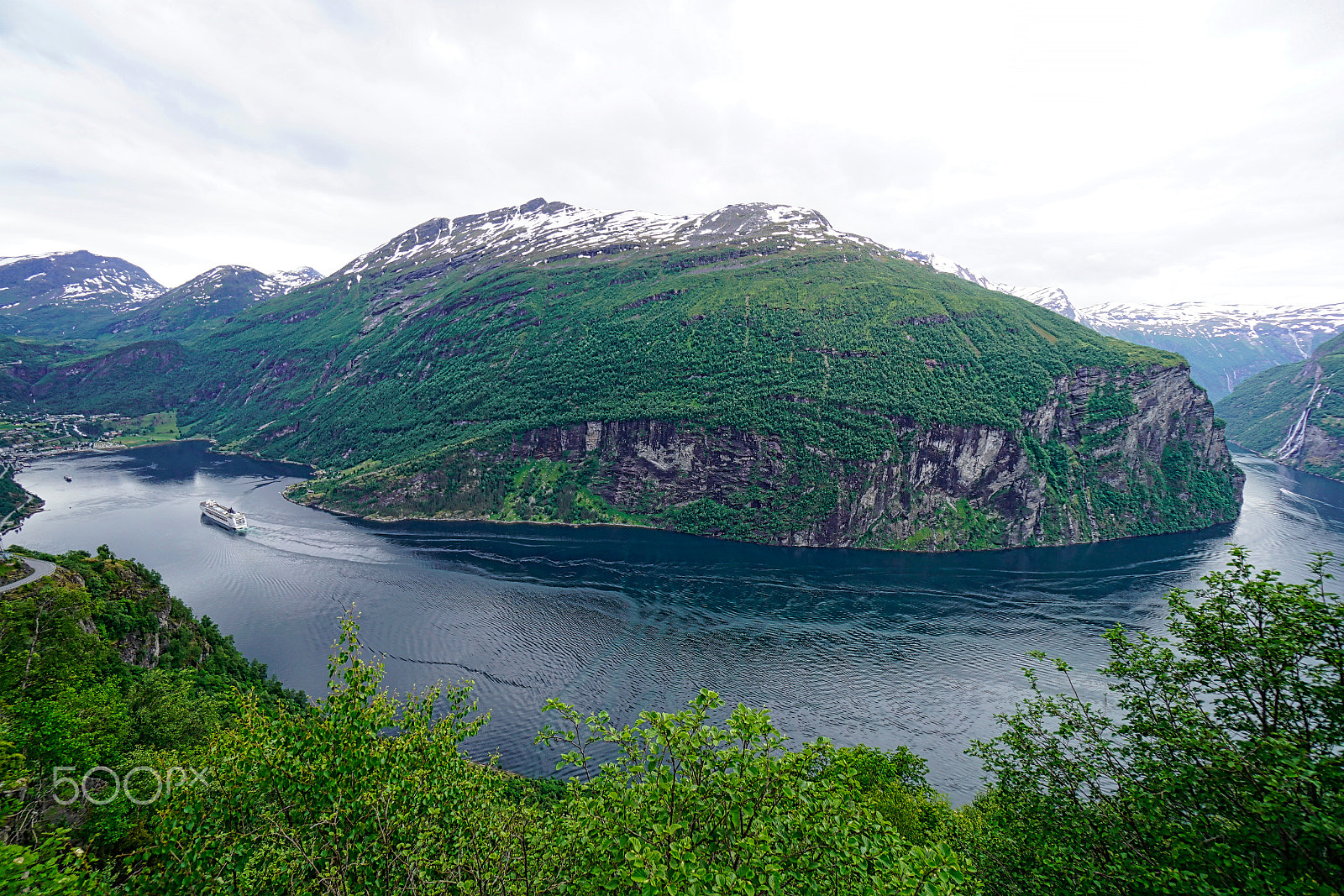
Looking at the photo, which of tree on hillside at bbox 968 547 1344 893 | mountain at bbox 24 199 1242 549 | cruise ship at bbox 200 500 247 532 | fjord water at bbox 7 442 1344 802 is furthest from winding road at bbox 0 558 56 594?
mountain at bbox 24 199 1242 549

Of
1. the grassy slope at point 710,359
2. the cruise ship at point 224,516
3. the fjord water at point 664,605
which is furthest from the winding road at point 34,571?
Result: the grassy slope at point 710,359

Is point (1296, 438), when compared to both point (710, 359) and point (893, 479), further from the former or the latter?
point (710, 359)

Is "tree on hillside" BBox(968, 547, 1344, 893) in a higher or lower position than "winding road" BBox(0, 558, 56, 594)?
higher

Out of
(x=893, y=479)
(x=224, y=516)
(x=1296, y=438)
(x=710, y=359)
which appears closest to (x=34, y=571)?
(x=224, y=516)

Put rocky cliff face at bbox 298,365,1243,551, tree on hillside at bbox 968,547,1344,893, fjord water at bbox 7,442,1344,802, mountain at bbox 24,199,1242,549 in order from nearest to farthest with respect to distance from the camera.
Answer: tree on hillside at bbox 968,547,1344,893, fjord water at bbox 7,442,1344,802, rocky cliff face at bbox 298,365,1243,551, mountain at bbox 24,199,1242,549

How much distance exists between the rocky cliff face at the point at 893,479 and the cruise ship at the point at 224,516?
1837 cm

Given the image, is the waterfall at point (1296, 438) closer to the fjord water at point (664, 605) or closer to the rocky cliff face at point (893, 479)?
the fjord water at point (664, 605)

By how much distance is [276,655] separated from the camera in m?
58.9

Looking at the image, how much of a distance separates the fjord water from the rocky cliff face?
20.0ft

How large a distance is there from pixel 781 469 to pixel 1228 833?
106004mm

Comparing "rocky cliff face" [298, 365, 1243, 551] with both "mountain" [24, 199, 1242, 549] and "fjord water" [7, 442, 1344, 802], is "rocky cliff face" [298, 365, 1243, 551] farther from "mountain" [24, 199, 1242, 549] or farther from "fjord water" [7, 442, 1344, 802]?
"fjord water" [7, 442, 1344, 802]

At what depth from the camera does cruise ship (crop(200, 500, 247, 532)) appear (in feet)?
330

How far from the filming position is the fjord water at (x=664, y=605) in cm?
5328

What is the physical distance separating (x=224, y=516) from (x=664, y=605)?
92862 mm
